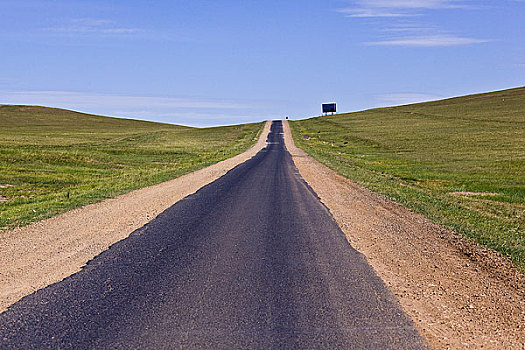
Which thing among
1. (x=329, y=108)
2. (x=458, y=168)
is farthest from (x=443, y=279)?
(x=329, y=108)

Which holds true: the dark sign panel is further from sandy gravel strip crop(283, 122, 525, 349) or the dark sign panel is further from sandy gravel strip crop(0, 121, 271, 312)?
sandy gravel strip crop(283, 122, 525, 349)

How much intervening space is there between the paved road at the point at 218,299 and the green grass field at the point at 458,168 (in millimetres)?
3973

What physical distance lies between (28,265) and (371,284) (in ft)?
19.0

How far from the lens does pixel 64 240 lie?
10.8m

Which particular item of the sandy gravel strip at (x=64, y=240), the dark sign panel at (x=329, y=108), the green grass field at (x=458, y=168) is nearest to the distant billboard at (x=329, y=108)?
the dark sign panel at (x=329, y=108)

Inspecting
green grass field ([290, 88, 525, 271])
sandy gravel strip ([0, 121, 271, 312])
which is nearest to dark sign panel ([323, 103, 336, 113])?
green grass field ([290, 88, 525, 271])

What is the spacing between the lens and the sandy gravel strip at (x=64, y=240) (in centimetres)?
780

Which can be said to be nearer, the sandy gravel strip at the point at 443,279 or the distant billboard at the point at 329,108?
the sandy gravel strip at the point at 443,279

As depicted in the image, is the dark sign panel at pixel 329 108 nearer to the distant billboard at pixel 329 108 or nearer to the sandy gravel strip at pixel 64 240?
the distant billboard at pixel 329 108

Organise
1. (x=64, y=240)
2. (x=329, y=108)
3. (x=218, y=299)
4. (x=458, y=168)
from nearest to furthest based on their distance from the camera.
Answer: (x=218, y=299) → (x=64, y=240) → (x=458, y=168) → (x=329, y=108)

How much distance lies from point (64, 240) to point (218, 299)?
5458 millimetres

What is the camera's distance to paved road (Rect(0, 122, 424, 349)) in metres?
5.51

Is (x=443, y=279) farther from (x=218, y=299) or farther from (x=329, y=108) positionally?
(x=329, y=108)

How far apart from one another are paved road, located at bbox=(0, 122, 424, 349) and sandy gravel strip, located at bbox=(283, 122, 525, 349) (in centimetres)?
35
